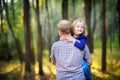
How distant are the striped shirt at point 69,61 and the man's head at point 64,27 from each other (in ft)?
0.41

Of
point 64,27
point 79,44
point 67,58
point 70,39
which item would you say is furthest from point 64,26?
point 67,58

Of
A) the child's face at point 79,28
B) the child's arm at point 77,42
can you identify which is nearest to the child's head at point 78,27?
the child's face at point 79,28

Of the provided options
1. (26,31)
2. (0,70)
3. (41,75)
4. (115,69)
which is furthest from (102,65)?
(0,70)

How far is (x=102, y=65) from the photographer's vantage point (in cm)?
1462

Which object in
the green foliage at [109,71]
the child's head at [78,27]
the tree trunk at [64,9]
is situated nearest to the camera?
the child's head at [78,27]

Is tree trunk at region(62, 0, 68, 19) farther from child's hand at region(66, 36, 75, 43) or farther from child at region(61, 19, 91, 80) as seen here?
child's hand at region(66, 36, 75, 43)

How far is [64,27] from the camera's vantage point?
155 inches

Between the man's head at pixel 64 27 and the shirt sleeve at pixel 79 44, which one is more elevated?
the man's head at pixel 64 27

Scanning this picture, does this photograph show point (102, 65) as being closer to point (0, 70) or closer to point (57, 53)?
point (0, 70)

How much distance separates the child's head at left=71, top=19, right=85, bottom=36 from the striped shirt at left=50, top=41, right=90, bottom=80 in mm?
207

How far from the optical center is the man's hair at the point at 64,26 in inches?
154

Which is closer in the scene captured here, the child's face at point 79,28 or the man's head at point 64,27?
the man's head at point 64,27

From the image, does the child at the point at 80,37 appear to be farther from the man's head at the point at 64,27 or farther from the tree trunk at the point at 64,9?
the tree trunk at the point at 64,9

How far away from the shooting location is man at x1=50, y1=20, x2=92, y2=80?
392 cm
